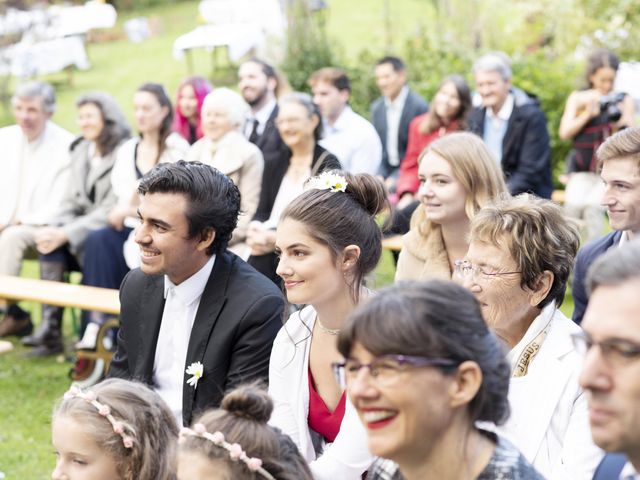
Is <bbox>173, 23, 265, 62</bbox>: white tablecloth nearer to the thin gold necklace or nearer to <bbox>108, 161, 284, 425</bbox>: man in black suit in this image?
<bbox>108, 161, 284, 425</bbox>: man in black suit

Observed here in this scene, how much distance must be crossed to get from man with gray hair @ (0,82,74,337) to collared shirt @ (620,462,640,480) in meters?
6.45

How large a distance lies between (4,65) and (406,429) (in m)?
16.0

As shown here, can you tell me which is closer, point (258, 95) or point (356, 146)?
point (356, 146)

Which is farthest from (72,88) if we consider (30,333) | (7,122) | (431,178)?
(431,178)

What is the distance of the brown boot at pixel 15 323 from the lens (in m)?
8.21

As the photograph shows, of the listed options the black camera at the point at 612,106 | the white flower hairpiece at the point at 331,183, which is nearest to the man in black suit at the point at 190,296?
the white flower hairpiece at the point at 331,183

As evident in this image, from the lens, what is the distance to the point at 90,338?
276 inches

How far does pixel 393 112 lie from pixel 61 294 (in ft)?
13.5

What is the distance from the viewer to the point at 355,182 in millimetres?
3963

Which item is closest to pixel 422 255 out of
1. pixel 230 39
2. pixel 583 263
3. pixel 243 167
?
pixel 583 263

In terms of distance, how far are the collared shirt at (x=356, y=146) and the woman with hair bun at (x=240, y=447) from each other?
5.49 metres

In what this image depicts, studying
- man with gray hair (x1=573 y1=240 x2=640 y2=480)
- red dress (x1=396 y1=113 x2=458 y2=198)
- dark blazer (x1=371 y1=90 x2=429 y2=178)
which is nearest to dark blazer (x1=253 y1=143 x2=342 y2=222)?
red dress (x1=396 y1=113 x2=458 y2=198)

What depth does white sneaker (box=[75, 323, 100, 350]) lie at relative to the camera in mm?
6961

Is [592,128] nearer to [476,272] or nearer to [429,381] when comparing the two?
[476,272]
